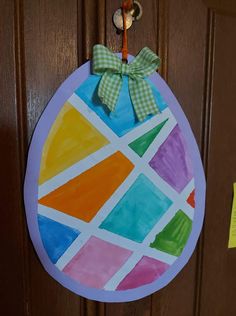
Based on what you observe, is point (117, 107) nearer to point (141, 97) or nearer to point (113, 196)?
point (141, 97)

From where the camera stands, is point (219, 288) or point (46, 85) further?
point (219, 288)

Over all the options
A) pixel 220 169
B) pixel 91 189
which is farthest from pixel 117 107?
pixel 220 169

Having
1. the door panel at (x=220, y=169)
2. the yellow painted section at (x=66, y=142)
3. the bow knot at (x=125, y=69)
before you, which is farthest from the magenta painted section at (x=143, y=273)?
the bow knot at (x=125, y=69)

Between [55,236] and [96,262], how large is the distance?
0.09 m

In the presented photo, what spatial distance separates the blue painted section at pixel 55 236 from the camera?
595 millimetres

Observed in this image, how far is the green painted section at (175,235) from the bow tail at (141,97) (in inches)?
8.1

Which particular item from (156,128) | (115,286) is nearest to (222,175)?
(156,128)

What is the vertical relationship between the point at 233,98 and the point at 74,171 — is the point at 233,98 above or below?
above

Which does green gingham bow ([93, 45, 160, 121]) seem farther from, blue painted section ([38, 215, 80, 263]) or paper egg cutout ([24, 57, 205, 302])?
A: blue painted section ([38, 215, 80, 263])

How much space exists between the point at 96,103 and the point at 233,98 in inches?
11.5

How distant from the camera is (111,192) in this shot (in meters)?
0.63

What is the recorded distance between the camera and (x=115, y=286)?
654 mm

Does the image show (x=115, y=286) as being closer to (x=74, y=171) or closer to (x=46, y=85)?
(x=74, y=171)

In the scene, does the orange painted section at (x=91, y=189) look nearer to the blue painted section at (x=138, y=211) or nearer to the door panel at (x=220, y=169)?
the blue painted section at (x=138, y=211)
